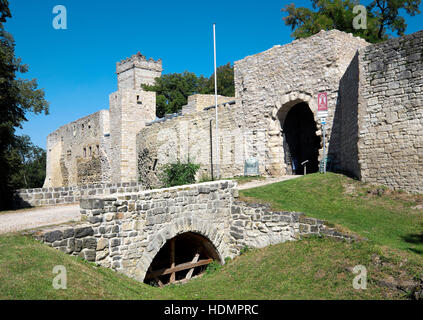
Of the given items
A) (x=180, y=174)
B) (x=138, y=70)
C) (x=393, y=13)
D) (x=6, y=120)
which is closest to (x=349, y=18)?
(x=393, y=13)

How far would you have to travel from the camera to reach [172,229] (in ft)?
31.4

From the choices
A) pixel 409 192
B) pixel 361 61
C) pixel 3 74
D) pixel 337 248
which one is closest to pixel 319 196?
pixel 409 192

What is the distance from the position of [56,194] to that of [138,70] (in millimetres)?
39910

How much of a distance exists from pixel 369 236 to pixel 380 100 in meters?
5.07

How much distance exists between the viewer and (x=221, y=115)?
19078 mm

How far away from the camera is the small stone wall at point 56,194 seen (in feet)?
42.0

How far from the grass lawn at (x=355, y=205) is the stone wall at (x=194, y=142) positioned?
588 cm

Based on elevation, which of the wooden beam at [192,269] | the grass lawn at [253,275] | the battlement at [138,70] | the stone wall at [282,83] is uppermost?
the battlement at [138,70]

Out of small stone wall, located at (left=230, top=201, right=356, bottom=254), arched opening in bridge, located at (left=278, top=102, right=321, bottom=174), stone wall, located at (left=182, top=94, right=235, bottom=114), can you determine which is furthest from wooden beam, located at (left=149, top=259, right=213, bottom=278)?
stone wall, located at (left=182, top=94, right=235, bottom=114)

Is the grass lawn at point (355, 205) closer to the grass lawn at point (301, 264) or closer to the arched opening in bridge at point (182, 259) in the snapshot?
the grass lawn at point (301, 264)

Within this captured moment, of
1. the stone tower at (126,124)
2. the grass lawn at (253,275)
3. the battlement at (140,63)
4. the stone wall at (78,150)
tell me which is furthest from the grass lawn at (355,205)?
the battlement at (140,63)

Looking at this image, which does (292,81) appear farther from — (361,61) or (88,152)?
(88,152)

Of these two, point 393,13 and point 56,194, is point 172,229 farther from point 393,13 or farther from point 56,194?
point 393,13

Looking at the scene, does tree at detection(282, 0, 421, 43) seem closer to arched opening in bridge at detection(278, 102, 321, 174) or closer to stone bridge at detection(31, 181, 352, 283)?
arched opening in bridge at detection(278, 102, 321, 174)
